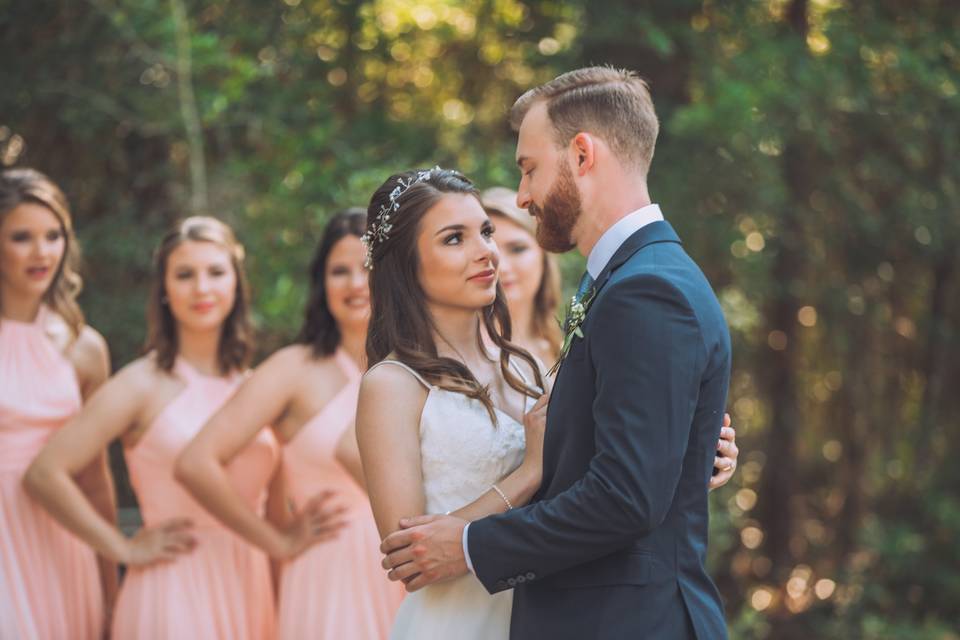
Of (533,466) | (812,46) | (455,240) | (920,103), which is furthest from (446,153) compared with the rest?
(533,466)

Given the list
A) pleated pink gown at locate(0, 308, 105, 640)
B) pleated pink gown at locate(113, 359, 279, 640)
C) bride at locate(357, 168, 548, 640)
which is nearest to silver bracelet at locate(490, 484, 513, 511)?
bride at locate(357, 168, 548, 640)

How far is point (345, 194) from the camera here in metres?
5.72

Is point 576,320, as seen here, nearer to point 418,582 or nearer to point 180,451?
point 418,582

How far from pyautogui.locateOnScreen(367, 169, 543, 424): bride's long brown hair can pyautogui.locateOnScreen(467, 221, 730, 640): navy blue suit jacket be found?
436 millimetres

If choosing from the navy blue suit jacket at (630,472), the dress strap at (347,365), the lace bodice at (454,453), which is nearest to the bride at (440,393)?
the lace bodice at (454,453)

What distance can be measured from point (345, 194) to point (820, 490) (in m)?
5.68

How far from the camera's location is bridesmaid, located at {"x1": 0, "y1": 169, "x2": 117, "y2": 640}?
4105 mm

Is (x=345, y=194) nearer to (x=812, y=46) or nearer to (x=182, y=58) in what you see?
(x=182, y=58)

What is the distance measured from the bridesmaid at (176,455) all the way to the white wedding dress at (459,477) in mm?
1488

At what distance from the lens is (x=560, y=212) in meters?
2.43

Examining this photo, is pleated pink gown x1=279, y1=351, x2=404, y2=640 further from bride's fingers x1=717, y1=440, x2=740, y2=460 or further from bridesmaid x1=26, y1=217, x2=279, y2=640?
bride's fingers x1=717, y1=440, x2=740, y2=460

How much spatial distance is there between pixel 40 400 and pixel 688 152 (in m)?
4.12

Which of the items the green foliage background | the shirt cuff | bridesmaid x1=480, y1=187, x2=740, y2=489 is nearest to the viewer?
the shirt cuff

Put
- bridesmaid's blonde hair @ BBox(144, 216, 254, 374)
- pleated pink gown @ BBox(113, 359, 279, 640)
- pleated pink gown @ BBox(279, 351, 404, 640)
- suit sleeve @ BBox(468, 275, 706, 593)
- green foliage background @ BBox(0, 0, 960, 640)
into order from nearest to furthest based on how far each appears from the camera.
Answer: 1. suit sleeve @ BBox(468, 275, 706, 593)
2. pleated pink gown @ BBox(279, 351, 404, 640)
3. pleated pink gown @ BBox(113, 359, 279, 640)
4. bridesmaid's blonde hair @ BBox(144, 216, 254, 374)
5. green foliage background @ BBox(0, 0, 960, 640)
